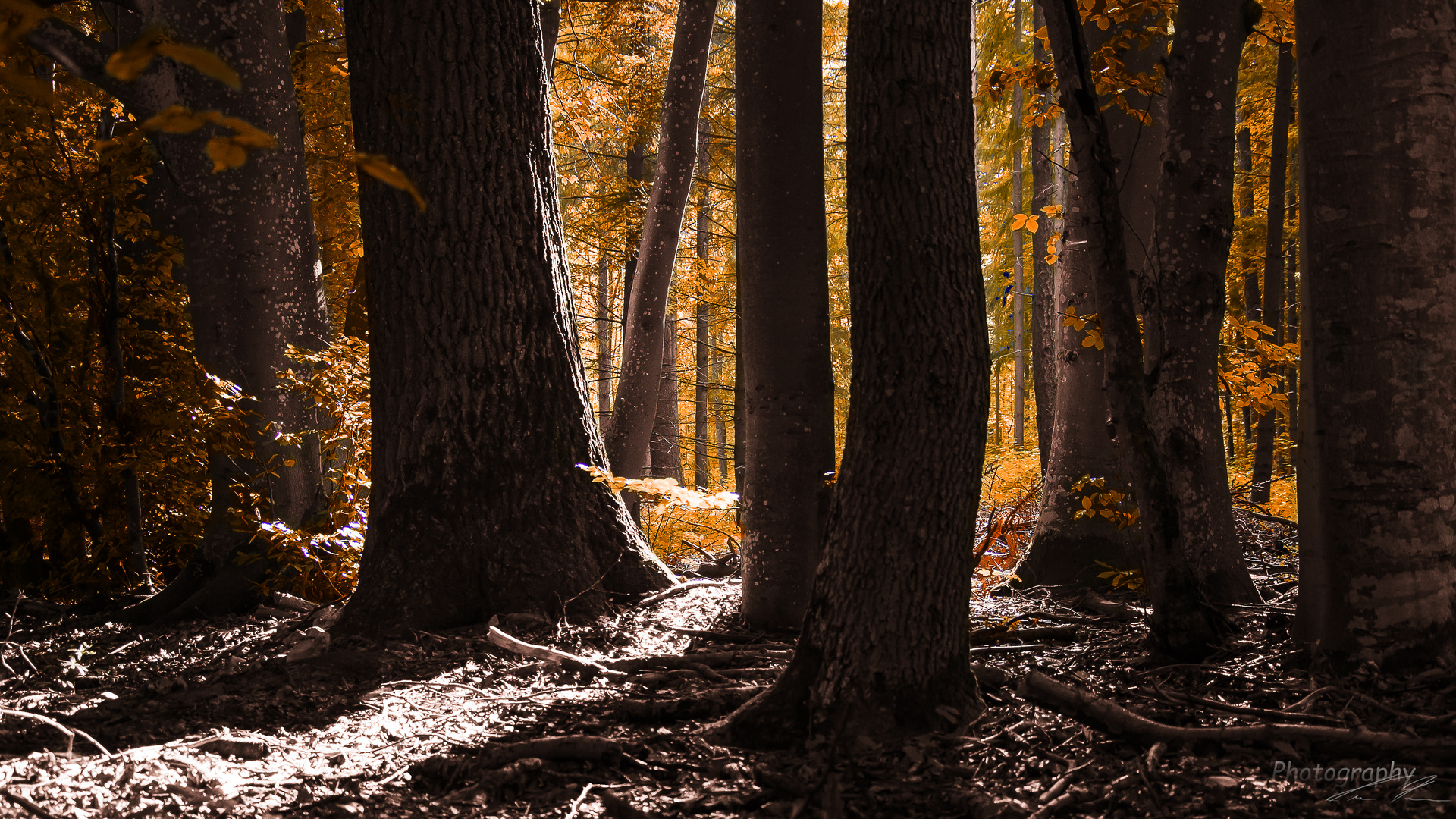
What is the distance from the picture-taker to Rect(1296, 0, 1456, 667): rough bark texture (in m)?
2.93

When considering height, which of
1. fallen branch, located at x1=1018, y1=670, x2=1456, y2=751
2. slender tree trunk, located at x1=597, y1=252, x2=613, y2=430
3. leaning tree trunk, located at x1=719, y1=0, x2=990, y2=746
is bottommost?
fallen branch, located at x1=1018, y1=670, x2=1456, y2=751

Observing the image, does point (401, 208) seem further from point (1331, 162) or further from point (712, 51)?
point (712, 51)

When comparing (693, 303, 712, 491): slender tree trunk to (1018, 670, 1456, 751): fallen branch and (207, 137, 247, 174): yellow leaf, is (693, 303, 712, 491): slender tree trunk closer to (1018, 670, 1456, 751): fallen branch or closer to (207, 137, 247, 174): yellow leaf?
A: (1018, 670, 1456, 751): fallen branch

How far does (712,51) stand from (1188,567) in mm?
11901

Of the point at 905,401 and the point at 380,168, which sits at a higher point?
the point at 380,168

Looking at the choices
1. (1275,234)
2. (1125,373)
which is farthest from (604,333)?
(1125,373)

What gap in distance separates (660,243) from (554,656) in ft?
16.1

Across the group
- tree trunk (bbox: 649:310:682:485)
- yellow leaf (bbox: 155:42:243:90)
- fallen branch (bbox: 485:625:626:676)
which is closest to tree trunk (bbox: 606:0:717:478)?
fallen branch (bbox: 485:625:626:676)

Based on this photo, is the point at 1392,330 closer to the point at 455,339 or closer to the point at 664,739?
the point at 664,739

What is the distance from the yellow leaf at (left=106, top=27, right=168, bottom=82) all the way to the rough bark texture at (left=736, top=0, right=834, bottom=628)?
12.0ft

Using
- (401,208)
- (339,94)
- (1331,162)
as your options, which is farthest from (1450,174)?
(339,94)

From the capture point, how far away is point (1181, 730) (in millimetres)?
2730

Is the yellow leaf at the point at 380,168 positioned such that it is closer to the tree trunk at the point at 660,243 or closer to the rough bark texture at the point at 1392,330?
the rough bark texture at the point at 1392,330

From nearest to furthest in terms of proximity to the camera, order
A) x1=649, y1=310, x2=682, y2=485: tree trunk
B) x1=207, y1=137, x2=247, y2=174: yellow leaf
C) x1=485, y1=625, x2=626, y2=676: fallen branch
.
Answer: x1=207, y1=137, x2=247, y2=174: yellow leaf, x1=485, y1=625, x2=626, y2=676: fallen branch, x1=649, y1=310, x2=682, y2=485: tree trunk
